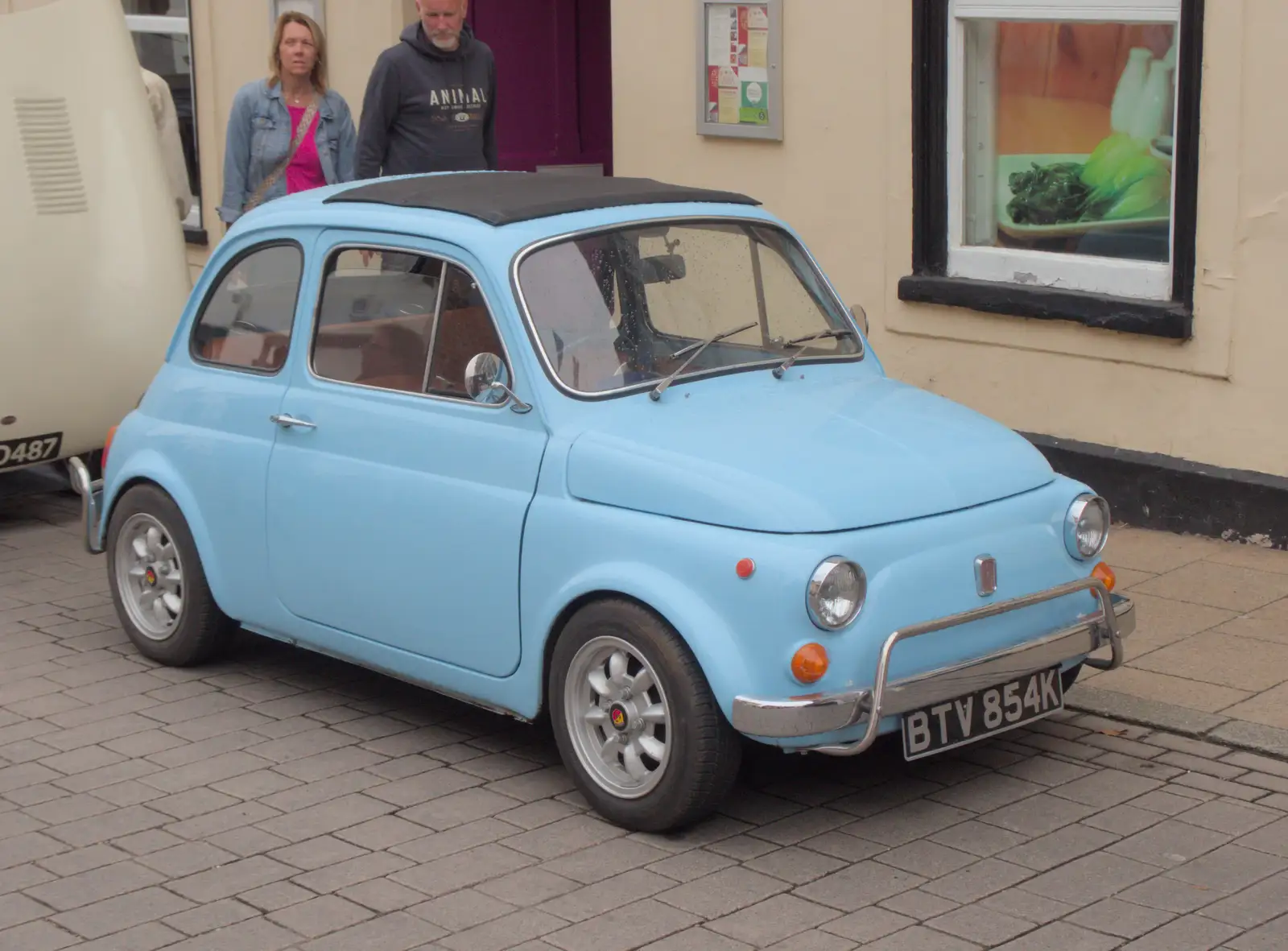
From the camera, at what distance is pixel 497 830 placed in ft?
17.8

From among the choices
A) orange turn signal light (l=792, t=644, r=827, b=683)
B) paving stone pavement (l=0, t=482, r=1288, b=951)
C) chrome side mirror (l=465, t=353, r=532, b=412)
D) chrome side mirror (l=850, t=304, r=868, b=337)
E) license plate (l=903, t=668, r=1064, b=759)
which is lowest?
paving stone pavement (l=0, t=482, r=1288, b=951)

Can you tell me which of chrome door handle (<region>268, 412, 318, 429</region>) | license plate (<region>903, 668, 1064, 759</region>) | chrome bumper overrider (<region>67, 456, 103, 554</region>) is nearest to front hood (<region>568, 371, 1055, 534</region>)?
license plate (<region>903, 668, 1064, 759</region>)

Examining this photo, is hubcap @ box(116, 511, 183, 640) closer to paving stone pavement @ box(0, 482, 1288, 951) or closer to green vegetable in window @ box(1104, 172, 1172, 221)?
paving stone pavement @ box(0, 482, 1288, 951)

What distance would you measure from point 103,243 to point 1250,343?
5.41 meters

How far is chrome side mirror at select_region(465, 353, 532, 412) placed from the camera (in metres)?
5.60

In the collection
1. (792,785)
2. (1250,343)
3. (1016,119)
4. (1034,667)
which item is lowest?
(792,785)

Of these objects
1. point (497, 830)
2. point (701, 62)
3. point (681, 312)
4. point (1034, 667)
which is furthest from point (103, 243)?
point (1034, 667)

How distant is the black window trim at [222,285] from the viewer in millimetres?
6492

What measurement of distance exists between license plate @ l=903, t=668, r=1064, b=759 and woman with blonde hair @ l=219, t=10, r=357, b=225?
520cm

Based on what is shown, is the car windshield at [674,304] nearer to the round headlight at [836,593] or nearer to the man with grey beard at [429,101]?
the round headlight at [836,593]

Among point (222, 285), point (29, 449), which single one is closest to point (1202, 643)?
point (222, 285)

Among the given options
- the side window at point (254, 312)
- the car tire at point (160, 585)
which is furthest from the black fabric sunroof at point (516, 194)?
the car tire at point (160, 585)

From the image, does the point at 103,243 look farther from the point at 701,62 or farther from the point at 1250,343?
the point at 1250,343

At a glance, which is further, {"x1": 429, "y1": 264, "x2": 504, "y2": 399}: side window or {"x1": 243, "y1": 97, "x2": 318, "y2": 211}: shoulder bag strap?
{"x1": 243, "y1": 97, "x2": 318, "y2": 211}: shoulder bag strap
